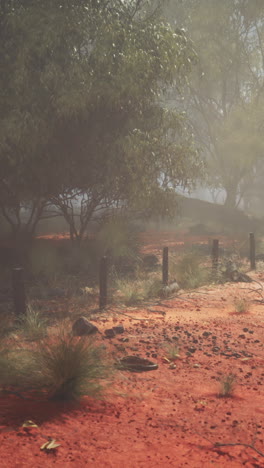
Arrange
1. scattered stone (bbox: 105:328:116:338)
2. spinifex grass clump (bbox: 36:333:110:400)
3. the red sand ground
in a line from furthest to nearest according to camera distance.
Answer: scattered stone (bbox: 105:328:116:338) < spinifex grass clump (bbox: 36:333:110:400) < the red sand ground

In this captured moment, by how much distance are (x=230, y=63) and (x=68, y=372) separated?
24.1 meters

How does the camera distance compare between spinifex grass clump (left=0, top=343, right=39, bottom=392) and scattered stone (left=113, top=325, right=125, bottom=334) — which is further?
scattered stone (left=113, top=325, right=125, bottom=334)

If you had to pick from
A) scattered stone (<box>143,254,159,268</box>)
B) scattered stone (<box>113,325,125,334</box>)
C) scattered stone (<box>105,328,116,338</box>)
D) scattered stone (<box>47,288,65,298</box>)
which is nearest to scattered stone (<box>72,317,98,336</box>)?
scattered stone (<box>105,328,116,338</box>)

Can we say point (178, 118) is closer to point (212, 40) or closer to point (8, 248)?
point (8, 248)

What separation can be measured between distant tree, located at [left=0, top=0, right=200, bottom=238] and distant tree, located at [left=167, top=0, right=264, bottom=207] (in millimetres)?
9079

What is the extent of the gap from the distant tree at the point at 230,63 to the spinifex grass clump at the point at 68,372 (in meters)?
18.7

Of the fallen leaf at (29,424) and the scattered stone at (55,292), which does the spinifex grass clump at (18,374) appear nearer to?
the fallen leaf at (29,424)

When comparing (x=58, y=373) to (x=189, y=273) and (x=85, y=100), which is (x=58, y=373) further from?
(x=189, y=273)

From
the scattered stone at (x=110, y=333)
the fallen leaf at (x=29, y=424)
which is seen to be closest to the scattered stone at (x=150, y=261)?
the scattered stone at (x=110, y=333)

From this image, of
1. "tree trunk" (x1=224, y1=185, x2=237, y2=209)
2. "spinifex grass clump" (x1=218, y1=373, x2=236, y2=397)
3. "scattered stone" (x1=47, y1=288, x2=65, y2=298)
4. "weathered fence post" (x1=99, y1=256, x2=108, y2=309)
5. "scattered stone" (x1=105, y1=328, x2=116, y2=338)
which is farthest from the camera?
"tree trunk" (x1=224, y1=185, x2=237, y2=209)

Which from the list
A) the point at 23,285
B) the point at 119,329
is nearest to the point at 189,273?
the point at 23,285

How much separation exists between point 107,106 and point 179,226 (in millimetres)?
18516

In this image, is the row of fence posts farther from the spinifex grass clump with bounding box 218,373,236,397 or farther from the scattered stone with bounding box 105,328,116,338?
the spinifex grass clump with bounding box 218,373,236,397

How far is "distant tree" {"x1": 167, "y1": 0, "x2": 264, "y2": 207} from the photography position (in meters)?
23.5
